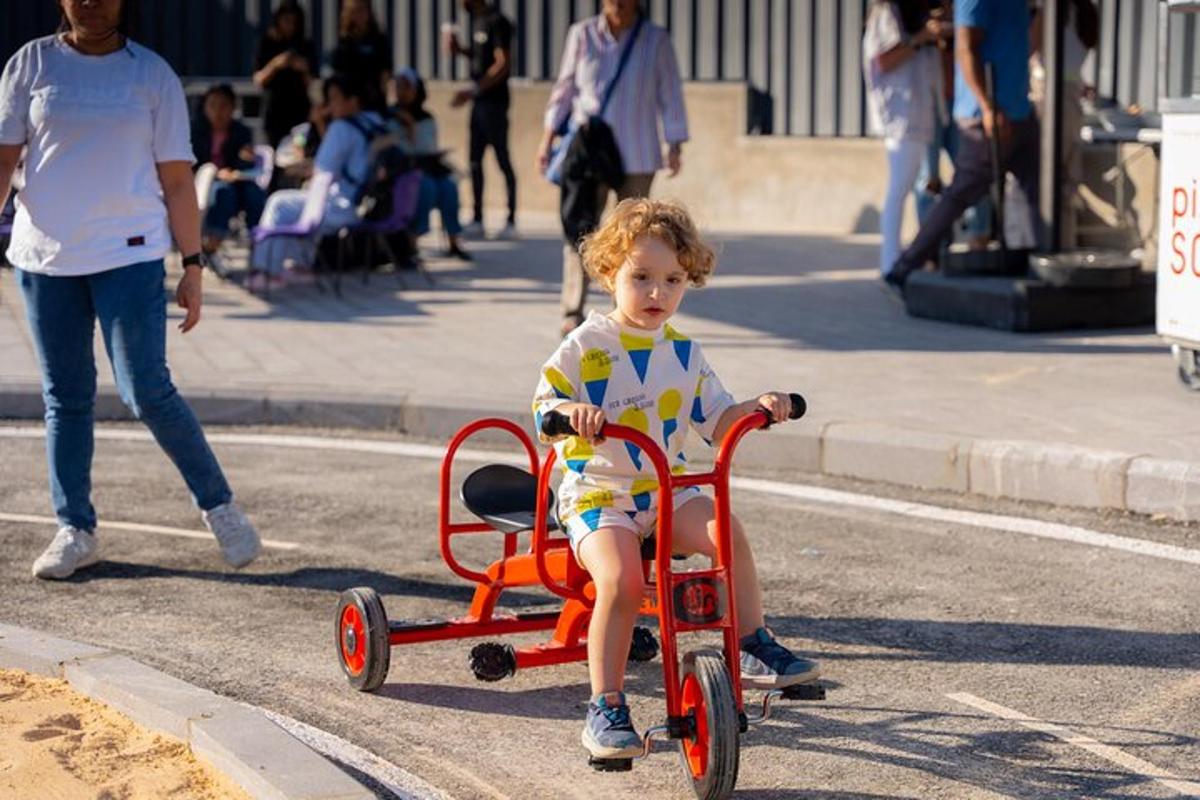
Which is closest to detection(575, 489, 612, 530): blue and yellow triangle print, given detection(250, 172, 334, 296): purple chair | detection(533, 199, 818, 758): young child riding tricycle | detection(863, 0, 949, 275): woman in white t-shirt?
detection(533, 199, 818, 758): young child riding tricycle

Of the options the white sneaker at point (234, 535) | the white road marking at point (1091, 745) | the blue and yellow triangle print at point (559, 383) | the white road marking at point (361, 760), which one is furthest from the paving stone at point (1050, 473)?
the white road marking at point (361, 760)

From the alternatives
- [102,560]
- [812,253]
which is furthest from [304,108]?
[102,560]

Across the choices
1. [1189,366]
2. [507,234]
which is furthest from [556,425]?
[507,234]

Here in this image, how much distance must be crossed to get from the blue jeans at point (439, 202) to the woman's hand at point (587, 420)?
396 inches

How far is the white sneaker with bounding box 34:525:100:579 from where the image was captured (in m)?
6.81

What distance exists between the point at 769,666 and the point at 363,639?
3.39ft

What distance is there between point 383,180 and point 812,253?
11.2 ft

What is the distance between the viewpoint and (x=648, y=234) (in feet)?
16.5

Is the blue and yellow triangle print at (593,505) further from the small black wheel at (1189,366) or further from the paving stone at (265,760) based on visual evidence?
the small black wheel at (1189,366)

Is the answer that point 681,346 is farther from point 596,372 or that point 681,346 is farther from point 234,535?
point 234,535

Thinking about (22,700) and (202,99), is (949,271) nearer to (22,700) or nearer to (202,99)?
(202,99)

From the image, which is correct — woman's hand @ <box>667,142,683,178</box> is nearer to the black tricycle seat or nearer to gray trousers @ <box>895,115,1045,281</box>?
gray trousers @ <box>895,115,1045,281</box>

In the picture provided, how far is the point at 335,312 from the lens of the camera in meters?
12.8

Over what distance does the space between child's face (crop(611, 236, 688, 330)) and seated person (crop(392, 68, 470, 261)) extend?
30.9 feet
